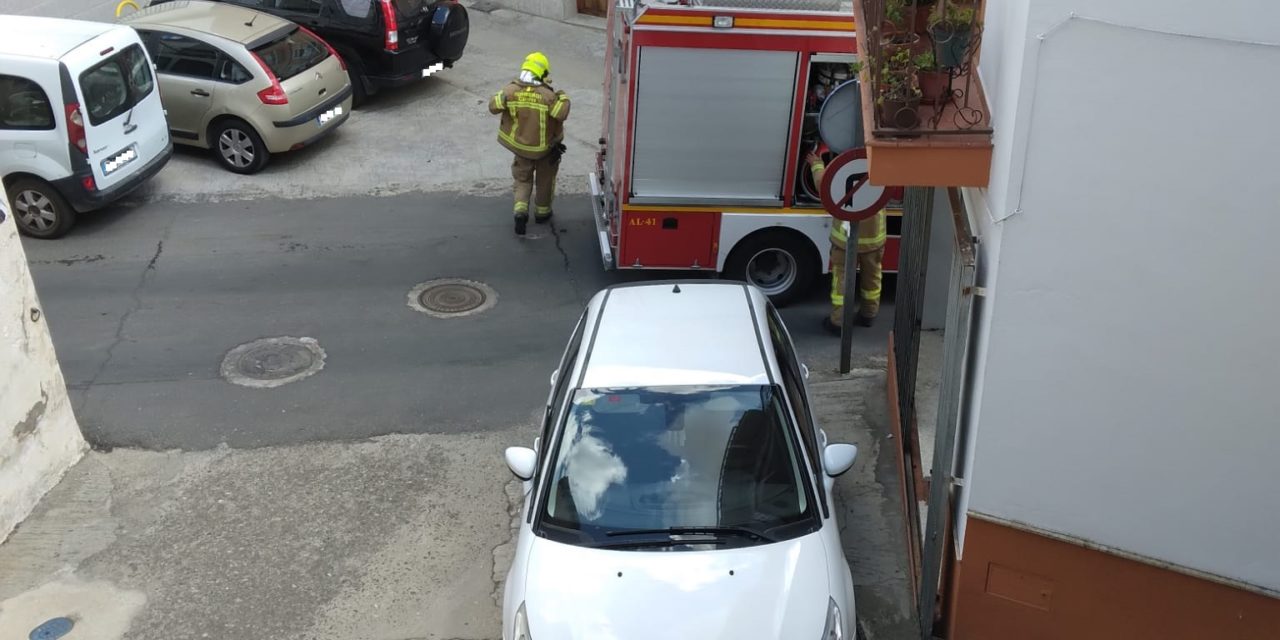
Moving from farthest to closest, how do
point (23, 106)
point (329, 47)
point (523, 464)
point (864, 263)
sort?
point (329, 47) < point (23, 106) < point (864, 263) < point (523, 464)

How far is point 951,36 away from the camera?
18.8 ft

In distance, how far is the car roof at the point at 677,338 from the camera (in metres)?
6.42

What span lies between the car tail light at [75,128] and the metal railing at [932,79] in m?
8.27

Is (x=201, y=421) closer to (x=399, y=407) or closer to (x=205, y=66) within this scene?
(x=399, y=407)

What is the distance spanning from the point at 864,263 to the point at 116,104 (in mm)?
7379

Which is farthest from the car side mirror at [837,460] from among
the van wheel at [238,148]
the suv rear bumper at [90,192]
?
the van wheel at [238,148]

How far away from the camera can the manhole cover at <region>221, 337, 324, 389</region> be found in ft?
31.1

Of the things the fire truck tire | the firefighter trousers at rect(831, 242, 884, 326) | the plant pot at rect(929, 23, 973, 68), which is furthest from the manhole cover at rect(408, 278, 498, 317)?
the plant pot at rect(929, 23, 973, 68)

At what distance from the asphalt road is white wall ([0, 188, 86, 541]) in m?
0.65

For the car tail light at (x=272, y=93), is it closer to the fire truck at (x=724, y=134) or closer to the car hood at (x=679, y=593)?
the fire truck at (x=724, y=134)

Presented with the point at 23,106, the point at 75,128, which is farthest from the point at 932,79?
the point at 23,106

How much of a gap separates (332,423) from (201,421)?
98cm

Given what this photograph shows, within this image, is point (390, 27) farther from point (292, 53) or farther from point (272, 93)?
point (272, 93)

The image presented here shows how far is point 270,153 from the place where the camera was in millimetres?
13555
